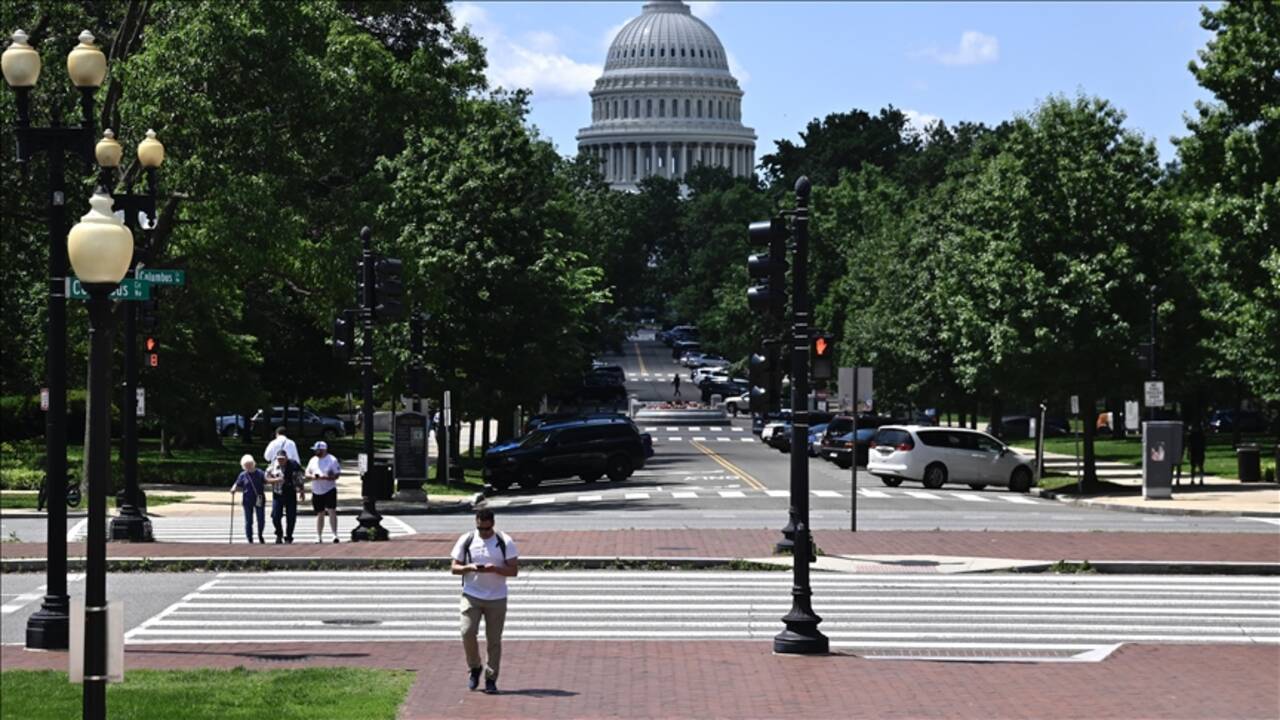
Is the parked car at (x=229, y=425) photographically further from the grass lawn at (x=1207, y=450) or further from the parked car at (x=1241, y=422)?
the parked car at (x=1241, y=422)

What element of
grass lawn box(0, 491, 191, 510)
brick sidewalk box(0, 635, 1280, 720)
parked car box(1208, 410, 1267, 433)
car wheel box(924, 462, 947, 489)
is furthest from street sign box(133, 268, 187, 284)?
parked car box(1208, 410, 1267, 433)

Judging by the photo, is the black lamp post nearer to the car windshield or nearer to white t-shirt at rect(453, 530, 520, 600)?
white t-shirt at rect(453, 530, 520, 600)

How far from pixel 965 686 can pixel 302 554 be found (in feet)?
46.3

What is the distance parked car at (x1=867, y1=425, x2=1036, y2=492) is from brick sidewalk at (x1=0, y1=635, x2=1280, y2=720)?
1337 inches


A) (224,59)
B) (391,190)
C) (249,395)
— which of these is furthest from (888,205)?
(224,59)

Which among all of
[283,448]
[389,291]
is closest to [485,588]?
[283,448]

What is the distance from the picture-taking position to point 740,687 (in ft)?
58.4

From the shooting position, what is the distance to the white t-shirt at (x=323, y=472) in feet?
106

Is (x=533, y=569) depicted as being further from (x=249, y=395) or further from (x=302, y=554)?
(x=249, y=395)

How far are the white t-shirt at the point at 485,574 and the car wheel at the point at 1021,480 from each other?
38867 mm

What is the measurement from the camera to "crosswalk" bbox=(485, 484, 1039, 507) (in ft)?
159

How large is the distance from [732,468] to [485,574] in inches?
1958

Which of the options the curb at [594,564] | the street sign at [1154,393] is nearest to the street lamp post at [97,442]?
the curb at [594,564]

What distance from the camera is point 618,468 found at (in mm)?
59188
